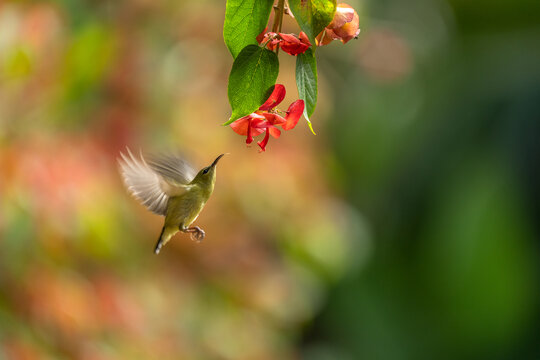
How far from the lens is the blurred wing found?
112 centimetres

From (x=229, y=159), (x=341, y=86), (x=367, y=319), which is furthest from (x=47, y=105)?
(x=367, y=319)

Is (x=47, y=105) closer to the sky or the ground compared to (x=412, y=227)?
closer to the ground

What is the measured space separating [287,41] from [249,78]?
49 mm

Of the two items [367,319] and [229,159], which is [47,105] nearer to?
[229,159]

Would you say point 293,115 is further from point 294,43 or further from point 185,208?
point 185,208

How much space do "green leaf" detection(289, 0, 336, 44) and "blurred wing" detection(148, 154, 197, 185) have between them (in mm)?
550

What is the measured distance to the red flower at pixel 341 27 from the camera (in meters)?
0.63

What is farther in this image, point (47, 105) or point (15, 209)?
point (47, 105)

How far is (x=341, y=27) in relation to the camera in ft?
2.06

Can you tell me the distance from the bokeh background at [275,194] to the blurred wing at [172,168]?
101 cm

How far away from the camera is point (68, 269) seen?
2406mm

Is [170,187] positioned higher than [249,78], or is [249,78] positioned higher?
[170,187]

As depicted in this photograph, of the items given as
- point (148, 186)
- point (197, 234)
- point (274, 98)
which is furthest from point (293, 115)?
point (148, 186)

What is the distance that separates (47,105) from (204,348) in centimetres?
120
